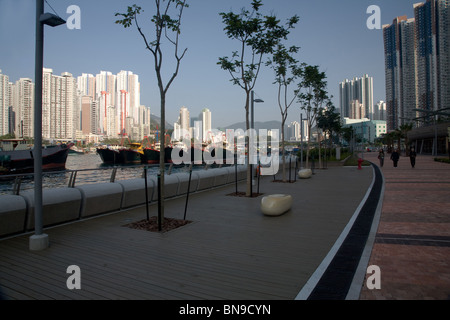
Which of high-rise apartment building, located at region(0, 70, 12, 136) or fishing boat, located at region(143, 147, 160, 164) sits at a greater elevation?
high-rise apartment building, located at region(0, 70, 12, 136)

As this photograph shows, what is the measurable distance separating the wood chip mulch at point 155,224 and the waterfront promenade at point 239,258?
0.81 ft

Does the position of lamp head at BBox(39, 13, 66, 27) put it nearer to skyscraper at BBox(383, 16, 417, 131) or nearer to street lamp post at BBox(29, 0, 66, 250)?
street lamp post at BBox(29, 0, 66, 250)

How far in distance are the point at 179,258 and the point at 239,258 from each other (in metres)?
1.04

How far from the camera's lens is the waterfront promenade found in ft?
12.9

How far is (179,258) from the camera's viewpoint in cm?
518

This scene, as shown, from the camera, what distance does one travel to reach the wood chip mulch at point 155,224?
23.6ft

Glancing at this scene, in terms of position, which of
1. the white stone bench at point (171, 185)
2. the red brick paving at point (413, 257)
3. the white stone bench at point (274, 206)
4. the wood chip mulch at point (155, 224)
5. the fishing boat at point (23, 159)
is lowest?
the red brick paving at point (413, 257)

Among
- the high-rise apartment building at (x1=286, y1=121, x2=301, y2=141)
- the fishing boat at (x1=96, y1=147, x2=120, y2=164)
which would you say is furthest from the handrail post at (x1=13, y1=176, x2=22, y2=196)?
the high-rise apartment building at (x1=286, y1=121, x2=301, y2=141)

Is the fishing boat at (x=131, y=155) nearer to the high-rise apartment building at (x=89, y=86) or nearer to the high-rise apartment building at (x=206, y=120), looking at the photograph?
the high-rise apartment building at (x=206, y=120)

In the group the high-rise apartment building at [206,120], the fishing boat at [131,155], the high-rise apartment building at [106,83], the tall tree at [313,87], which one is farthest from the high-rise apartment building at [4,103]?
the tall tree at [313,87]

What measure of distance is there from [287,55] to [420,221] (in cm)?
1256

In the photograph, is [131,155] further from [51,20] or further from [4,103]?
[51,20]

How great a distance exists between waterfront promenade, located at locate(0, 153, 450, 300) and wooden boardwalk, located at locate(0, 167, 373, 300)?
0.02 metres
